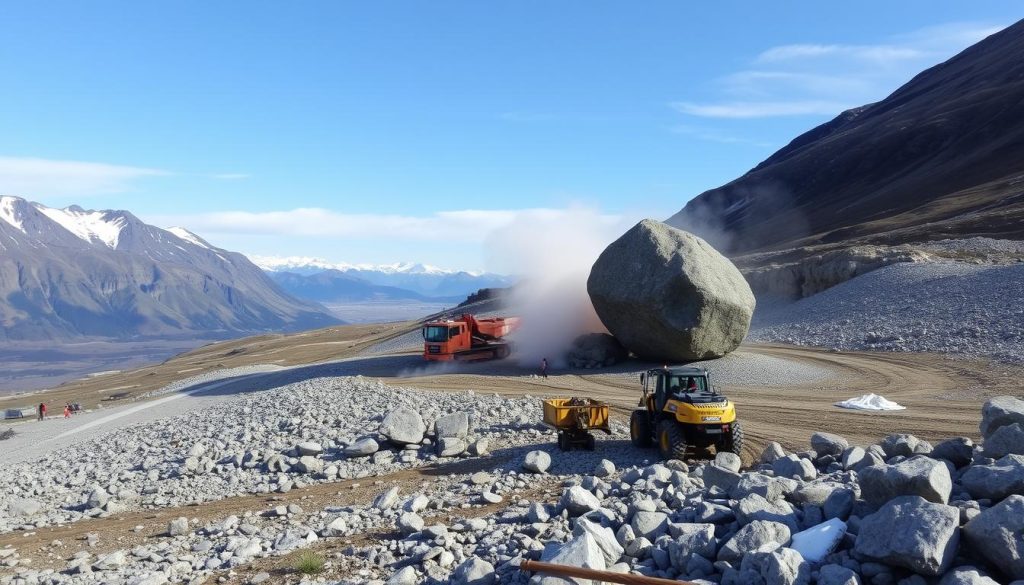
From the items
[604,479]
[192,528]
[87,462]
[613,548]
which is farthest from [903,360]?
[87,462]

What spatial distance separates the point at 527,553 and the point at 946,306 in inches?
1306

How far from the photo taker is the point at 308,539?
12.6 metres

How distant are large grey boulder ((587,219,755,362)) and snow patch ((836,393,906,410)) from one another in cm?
732

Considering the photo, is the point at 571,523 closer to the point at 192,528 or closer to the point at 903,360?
the point at 192,528

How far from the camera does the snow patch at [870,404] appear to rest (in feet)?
72.8

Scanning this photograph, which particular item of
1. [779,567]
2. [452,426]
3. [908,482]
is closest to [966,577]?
[908,482]

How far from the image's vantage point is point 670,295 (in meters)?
29.2

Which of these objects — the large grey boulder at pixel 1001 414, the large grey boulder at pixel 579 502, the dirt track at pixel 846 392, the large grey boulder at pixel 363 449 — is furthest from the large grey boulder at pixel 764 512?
the large grey boulder at pixel 363 449

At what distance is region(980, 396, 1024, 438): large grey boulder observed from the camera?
11672 millimetres

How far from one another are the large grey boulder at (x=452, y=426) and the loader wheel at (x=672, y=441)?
5.42 metres

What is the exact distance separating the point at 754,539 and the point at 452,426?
11578 millimetres

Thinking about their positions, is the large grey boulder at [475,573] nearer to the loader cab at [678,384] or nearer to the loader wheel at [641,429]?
the loader cab at [678,384]

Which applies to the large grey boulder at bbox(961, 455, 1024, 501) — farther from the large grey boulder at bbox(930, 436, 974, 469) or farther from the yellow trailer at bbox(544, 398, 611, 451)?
the yellow trailer at bbox(544, 398, 611, 451)

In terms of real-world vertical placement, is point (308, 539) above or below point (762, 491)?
below
